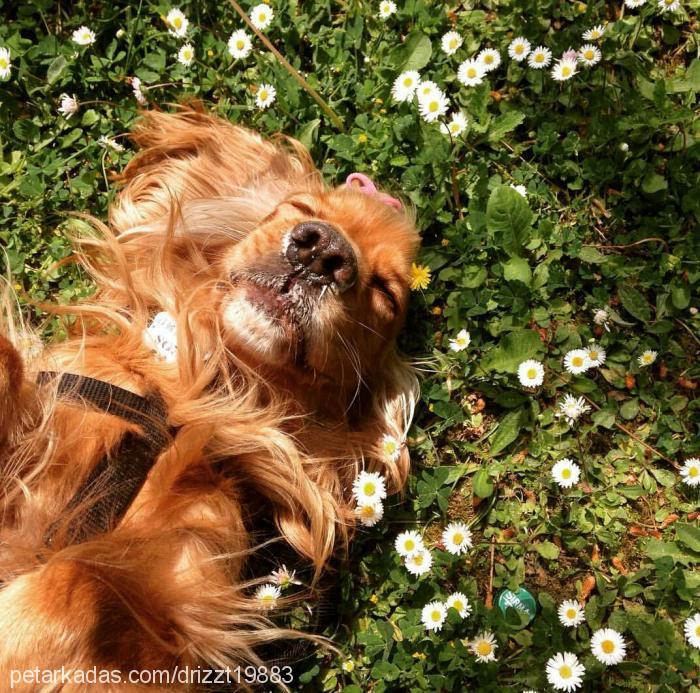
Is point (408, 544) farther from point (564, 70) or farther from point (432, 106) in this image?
point (564, 70)

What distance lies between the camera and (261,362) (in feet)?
9.45

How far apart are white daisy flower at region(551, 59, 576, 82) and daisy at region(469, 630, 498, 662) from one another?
2620mm

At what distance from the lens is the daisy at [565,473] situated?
3283 millimetres

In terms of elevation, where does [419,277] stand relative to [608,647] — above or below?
above

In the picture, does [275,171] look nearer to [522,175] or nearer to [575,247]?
[522,175]

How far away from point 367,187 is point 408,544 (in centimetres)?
161

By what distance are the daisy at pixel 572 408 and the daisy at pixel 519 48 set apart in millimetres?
1718

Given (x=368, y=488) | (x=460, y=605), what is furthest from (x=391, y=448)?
(x=460, y=605)

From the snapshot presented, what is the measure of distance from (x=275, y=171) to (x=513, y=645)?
7.78ft

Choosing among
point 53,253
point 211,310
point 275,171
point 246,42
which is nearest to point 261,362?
point 211,310

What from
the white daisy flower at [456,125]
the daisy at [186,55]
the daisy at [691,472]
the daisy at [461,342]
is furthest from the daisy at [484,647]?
the daisy at [186,55]

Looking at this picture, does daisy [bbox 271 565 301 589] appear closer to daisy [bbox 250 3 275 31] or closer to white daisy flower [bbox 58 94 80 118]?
white daisy flower [bbox 58 94 80 118]

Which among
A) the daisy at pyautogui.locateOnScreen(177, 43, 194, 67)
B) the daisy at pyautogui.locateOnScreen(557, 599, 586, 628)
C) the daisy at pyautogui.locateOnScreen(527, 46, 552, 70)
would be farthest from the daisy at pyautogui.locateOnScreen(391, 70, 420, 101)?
the daisy at pyautogui.locateOnScreen(557, 599, 586, 628)

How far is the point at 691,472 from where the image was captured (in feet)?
10.8
